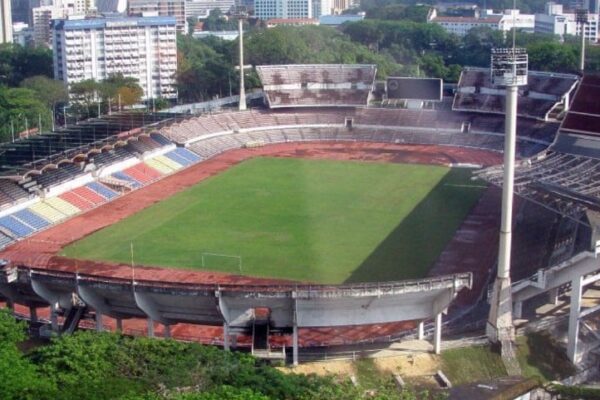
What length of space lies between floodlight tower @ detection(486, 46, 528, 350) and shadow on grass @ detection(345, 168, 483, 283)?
15.0ft

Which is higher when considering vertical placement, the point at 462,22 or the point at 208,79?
the point at 462,22

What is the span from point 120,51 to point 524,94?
32.1 meters

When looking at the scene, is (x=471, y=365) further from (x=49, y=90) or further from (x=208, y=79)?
(x=208, y=79)

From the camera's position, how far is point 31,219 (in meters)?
28.9

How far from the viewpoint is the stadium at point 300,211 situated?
58.0ft

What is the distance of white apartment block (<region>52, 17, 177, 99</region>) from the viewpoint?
61312 millimetres

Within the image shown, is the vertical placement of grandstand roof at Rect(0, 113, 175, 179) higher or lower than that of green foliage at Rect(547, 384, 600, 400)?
higher

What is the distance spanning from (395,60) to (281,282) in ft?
151

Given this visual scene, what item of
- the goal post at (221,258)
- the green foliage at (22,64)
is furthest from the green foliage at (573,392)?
the green foliage at (22,64)

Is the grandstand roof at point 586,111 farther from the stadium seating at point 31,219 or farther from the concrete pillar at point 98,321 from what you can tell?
the concrete pillar at point 98,321

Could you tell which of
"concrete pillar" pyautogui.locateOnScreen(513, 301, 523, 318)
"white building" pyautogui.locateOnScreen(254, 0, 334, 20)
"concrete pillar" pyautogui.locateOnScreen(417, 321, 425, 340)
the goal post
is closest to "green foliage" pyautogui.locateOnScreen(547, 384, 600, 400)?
"concrete pillar" pyautogui.locateOnScreen(417, 321, 425, 340)

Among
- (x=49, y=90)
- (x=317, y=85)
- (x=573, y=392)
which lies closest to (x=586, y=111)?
(x=573, y=392)

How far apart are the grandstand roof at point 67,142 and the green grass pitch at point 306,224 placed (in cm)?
376

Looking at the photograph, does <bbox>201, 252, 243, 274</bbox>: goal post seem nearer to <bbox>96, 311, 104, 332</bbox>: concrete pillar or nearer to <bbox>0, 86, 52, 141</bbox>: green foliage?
<bbox>96, 311, 104, 332</bbox>: concrete pillar
